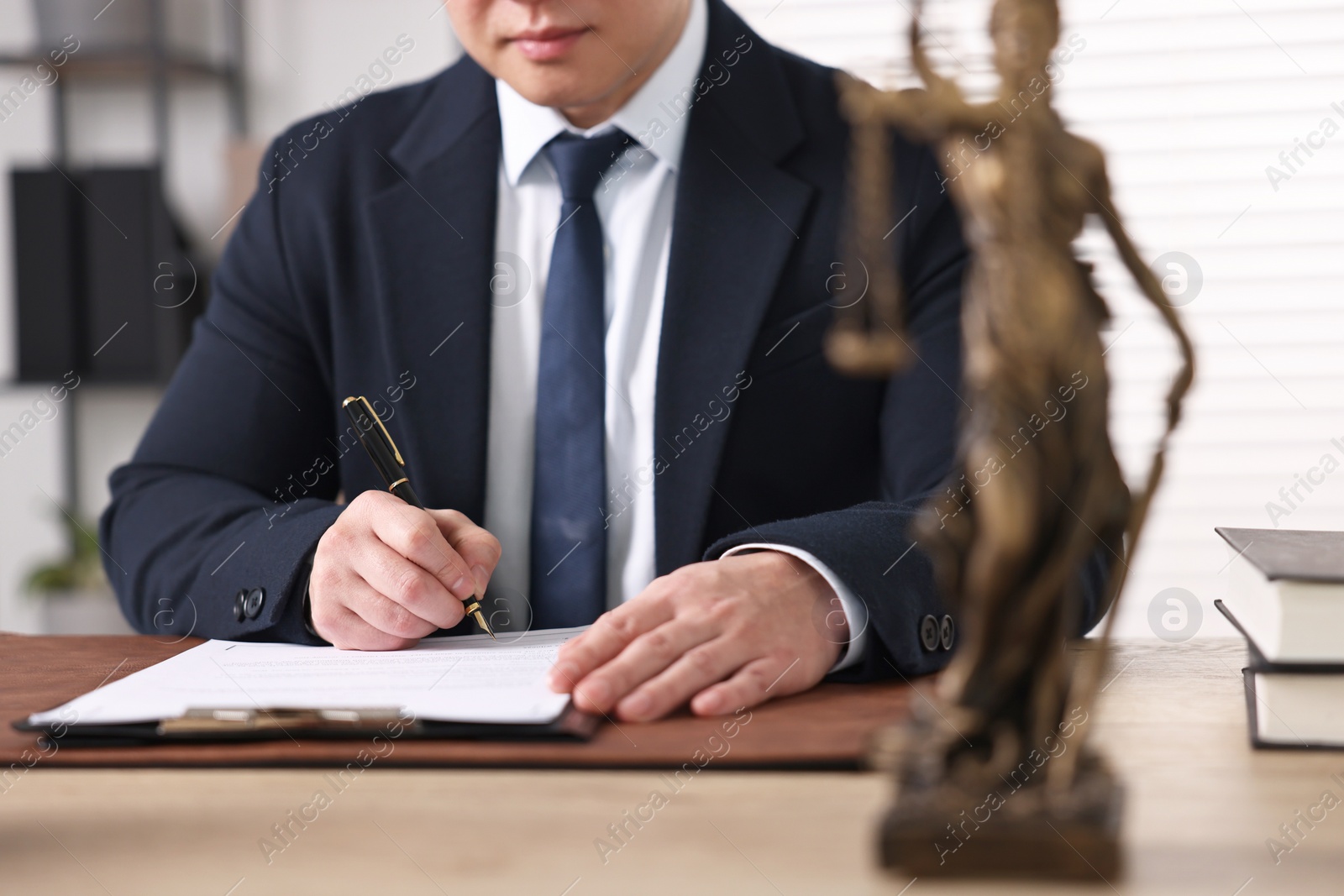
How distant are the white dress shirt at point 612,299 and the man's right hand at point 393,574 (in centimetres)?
31

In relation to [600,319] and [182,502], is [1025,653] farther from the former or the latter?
[182,502]

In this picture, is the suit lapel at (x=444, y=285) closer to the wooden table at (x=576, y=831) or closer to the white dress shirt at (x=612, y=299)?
the white dress shirt at (x=612, y=299)

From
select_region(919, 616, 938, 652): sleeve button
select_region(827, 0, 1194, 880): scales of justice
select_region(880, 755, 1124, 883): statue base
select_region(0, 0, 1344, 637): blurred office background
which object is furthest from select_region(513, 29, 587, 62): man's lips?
select_region(0, 0, 1344, 637): blurred office background

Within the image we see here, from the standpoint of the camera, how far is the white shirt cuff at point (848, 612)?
2.84 ft

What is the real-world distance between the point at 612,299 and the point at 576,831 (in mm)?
808

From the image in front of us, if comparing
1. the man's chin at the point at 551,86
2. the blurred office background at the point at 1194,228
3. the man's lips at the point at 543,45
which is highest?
the man's lips at the point at 543,45

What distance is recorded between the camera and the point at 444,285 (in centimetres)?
129

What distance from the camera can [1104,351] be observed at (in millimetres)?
479

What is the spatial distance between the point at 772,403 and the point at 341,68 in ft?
7.00

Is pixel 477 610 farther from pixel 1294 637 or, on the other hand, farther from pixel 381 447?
pixel 1294 637

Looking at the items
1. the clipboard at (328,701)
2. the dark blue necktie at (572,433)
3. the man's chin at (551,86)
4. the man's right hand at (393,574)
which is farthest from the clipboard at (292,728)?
the man's chin at (551,86)

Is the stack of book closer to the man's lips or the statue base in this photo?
the statue base

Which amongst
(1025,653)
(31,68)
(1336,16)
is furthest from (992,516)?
(31,68)

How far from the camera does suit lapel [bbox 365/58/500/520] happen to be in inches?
49.0
